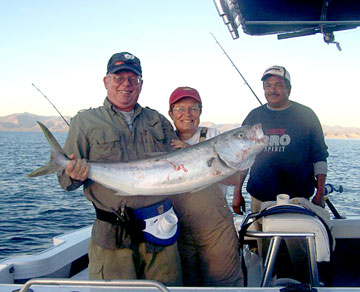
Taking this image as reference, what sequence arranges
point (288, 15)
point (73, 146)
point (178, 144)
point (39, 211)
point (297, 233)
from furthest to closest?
point (39, 211) → point (288, 15) → point (178, 144) → point (73, 146) → point (297, 233)

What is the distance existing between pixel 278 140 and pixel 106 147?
248 cm

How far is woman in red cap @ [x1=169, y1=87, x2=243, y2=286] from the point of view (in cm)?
370

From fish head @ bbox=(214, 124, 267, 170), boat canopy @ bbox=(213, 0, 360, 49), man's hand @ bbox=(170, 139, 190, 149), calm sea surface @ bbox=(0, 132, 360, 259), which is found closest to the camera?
fish head @ bbox=(214, 124, 267, 170)

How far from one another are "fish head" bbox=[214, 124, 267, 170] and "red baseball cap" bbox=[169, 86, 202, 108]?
0.54 metres

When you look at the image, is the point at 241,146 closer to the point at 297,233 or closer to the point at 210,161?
the point at 210,161

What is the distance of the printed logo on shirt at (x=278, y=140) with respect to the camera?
15.9 ft

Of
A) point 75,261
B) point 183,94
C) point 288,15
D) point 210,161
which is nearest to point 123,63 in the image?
point 183,94

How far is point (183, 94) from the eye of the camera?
3.70 metres

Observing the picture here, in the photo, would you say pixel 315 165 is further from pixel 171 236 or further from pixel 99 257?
pixel 99 257

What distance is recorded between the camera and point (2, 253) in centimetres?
896

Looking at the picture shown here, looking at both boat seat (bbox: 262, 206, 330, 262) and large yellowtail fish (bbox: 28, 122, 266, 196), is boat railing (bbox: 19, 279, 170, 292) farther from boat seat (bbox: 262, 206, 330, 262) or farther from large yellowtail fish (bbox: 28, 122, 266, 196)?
boat seat (bbox: 262, 206, 330, 262)

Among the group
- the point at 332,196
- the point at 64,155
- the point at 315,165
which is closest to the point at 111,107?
the point at 64,155

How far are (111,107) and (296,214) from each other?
1.98 metres

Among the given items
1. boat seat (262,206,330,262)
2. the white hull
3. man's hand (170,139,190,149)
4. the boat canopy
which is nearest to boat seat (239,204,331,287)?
boat seat (262,206,330,262)
